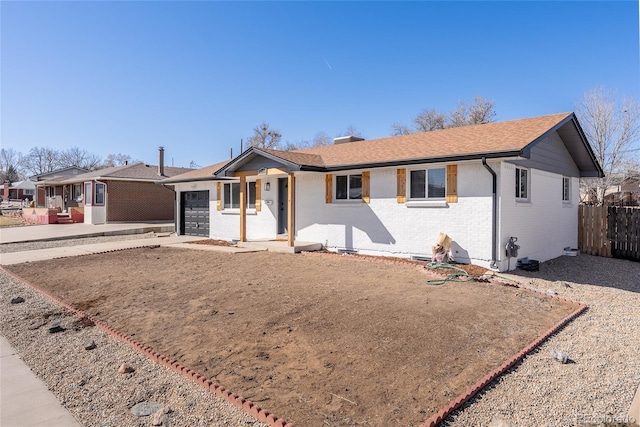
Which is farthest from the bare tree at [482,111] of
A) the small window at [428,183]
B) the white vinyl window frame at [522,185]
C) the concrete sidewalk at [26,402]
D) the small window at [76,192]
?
the concrete sidewalk at [26,402]

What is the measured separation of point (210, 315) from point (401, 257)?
6.75 m

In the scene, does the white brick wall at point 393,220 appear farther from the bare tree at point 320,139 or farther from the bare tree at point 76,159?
the bare tree at point 76,159

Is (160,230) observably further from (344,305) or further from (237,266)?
(344,305)

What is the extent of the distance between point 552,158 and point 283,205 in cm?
968

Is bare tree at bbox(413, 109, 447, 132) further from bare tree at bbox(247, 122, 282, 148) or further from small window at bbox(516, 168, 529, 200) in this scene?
small window at bbox(516, 168, 529, 200)

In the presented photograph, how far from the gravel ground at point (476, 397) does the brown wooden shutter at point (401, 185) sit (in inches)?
218

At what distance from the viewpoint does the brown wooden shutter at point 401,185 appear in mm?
10914

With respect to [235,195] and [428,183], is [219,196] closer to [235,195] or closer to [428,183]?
[235,195]

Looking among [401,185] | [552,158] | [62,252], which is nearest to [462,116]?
[552,158]

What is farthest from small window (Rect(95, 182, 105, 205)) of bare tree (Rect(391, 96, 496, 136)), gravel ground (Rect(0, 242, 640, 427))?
bare tree (Rect(391, 96, 496, 136))

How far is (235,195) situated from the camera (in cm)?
1656

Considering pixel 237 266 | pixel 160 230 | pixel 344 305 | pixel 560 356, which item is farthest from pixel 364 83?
pixel 560 356

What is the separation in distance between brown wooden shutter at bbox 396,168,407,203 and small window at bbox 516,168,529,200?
10.1 ft

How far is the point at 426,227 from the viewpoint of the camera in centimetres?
1045
